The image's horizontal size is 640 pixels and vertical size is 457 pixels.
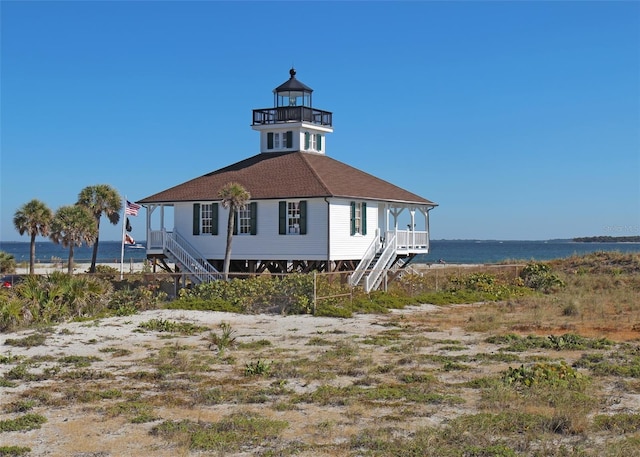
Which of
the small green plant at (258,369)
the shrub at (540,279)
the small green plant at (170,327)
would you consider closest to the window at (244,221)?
the small green plant at (170,327)

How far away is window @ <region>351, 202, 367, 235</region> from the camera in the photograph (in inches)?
1380

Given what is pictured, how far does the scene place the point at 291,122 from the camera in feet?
130

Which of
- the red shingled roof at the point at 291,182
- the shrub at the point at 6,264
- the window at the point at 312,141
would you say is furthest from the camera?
the window at the point at 312,141

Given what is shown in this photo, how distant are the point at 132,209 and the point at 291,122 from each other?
864 centimetres

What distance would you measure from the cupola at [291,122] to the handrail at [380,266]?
23.1 ft

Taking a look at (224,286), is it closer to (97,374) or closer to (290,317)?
(290,317)

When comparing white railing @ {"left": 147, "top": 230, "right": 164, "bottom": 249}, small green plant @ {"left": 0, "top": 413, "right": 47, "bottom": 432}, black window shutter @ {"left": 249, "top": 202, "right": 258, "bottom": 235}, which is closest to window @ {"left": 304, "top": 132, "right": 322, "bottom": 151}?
black window shutter @ {"left": 249, "top": 202, "right": 258, "bottom": 235}

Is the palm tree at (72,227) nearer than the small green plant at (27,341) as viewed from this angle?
No

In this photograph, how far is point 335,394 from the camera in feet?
45.1

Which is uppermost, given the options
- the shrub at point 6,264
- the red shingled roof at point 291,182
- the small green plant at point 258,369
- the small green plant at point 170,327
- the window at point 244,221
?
the red shingled roof at point 291,182

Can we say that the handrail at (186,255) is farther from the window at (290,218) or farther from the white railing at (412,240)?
the white railing at (412,240)

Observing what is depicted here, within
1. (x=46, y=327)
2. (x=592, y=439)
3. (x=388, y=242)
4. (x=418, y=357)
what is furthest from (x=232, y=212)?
A: (x=592, y=439)

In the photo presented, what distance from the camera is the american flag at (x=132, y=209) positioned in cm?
3712

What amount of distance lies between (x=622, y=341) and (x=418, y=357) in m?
6.18
